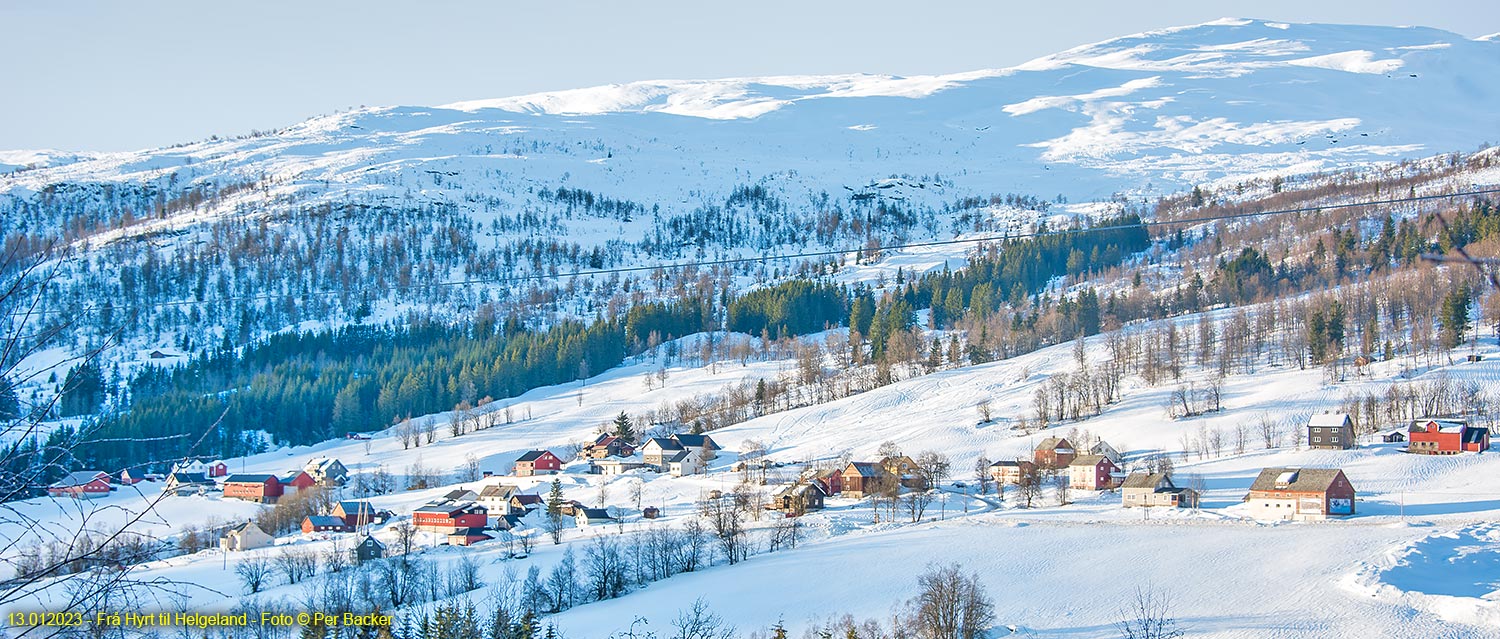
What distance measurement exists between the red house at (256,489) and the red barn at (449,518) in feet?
56.7

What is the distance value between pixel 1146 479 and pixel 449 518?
1056 inches

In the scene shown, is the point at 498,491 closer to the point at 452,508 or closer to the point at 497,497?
the point at 497,497

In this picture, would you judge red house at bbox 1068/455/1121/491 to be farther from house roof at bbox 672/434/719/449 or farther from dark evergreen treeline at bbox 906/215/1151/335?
dark evergreen treeline at bbox 906/215/1151/335

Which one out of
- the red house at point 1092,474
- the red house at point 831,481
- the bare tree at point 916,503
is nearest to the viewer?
the bare tree at point 916,503

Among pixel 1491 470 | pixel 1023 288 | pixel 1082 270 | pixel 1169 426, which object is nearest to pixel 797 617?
pixel 1491 470

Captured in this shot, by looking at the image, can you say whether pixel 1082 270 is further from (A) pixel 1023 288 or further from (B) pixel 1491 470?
(B) pixel 1491 470

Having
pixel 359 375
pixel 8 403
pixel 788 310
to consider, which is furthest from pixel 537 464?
pixel 8 403

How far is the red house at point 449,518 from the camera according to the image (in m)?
48.2

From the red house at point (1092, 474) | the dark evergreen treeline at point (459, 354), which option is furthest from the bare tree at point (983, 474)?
the dark evergreen treeline at point (459, 354)

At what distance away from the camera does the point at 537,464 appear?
2638 inches

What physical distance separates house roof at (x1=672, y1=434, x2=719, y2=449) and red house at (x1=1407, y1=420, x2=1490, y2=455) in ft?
109

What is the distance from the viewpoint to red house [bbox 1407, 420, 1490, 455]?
49531 millimetres

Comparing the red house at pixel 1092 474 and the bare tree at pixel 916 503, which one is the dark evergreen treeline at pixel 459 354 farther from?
the bare tree at pixel 916 503

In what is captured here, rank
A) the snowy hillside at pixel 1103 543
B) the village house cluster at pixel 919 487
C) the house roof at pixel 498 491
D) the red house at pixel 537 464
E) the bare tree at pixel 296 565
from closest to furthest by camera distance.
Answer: the snowy hillside at pixel 1103 543
the bare tree at pixel 296 565
the village house cluster at pixel 919 487
the house roof at pixel 498 491
the red house at pixel 537 464
